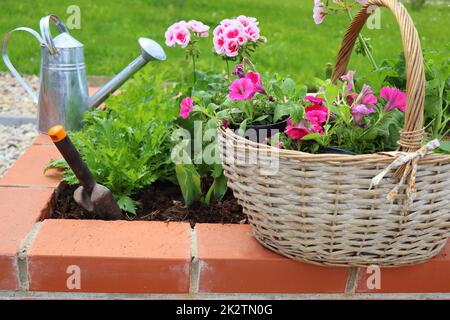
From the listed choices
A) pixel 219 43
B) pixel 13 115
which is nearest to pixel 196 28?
pixel 219 43

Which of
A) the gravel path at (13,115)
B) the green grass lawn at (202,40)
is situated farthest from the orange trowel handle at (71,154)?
the green grass lawn at (202,40)

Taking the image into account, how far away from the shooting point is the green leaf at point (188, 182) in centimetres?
170

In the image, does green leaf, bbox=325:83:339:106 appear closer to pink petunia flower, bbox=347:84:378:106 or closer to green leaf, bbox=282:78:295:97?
pink petunia flower, bbox=347:84:378:106

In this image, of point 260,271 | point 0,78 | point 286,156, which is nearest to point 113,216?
point 260,271

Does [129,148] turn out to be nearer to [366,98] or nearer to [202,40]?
[366,98]

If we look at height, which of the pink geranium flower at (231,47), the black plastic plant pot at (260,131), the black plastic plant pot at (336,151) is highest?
the pink geranium flower at (231,47)

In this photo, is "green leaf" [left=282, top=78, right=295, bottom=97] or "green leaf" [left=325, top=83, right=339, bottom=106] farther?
"green leaf" [left=282, top=78, right=295, bottom=97]

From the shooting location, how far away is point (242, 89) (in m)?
1.54

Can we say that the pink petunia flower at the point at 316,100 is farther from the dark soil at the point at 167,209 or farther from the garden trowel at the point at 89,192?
the garden trowel at the point at 89,192

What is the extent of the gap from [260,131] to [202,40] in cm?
323

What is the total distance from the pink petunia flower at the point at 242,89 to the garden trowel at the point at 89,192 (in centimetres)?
41

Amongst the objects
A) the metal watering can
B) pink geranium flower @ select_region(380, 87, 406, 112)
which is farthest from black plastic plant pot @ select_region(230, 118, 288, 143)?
the metal watering can

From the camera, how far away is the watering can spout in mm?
2182

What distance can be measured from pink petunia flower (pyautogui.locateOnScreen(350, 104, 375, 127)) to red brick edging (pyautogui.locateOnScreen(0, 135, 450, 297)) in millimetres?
376
